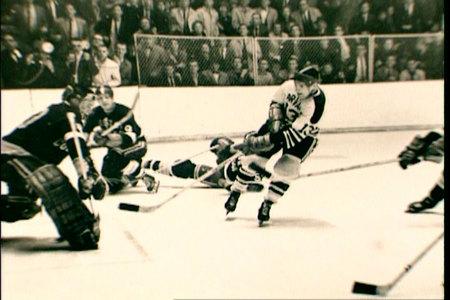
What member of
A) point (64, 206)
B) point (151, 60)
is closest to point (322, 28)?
point (151, 60)

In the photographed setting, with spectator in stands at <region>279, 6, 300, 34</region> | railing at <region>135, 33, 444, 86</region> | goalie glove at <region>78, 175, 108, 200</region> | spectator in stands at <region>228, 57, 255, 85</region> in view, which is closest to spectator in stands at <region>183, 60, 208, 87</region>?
railing at <region>135, 33, 444, 86</region>

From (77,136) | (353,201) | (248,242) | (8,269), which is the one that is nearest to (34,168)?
(77,136)

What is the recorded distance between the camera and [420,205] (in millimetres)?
1959

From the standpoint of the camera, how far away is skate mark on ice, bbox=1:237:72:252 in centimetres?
173

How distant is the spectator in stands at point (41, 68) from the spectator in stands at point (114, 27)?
0.56 ft

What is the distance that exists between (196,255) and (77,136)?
1.84 feet

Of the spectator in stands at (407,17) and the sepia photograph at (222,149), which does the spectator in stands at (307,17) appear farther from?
the spectator in stands at (407,17)

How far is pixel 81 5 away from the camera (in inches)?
67.7

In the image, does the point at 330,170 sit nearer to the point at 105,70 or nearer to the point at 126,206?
the point at 126,206

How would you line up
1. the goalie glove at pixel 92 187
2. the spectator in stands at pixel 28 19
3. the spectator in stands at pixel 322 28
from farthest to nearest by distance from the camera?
1. the spectator in stands at pixel 322 28
2. the goalie glove at pixel 92 187
3. the spectator in stands at pixel 28 19

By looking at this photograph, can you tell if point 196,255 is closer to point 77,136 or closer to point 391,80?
point 77,136

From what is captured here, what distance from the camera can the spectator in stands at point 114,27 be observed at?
1.74m

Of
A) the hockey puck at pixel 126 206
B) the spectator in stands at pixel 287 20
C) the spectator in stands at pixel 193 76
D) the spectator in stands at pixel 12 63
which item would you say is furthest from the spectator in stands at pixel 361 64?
the spectator in stands at pixel 12 63

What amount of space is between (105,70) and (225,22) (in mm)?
434
